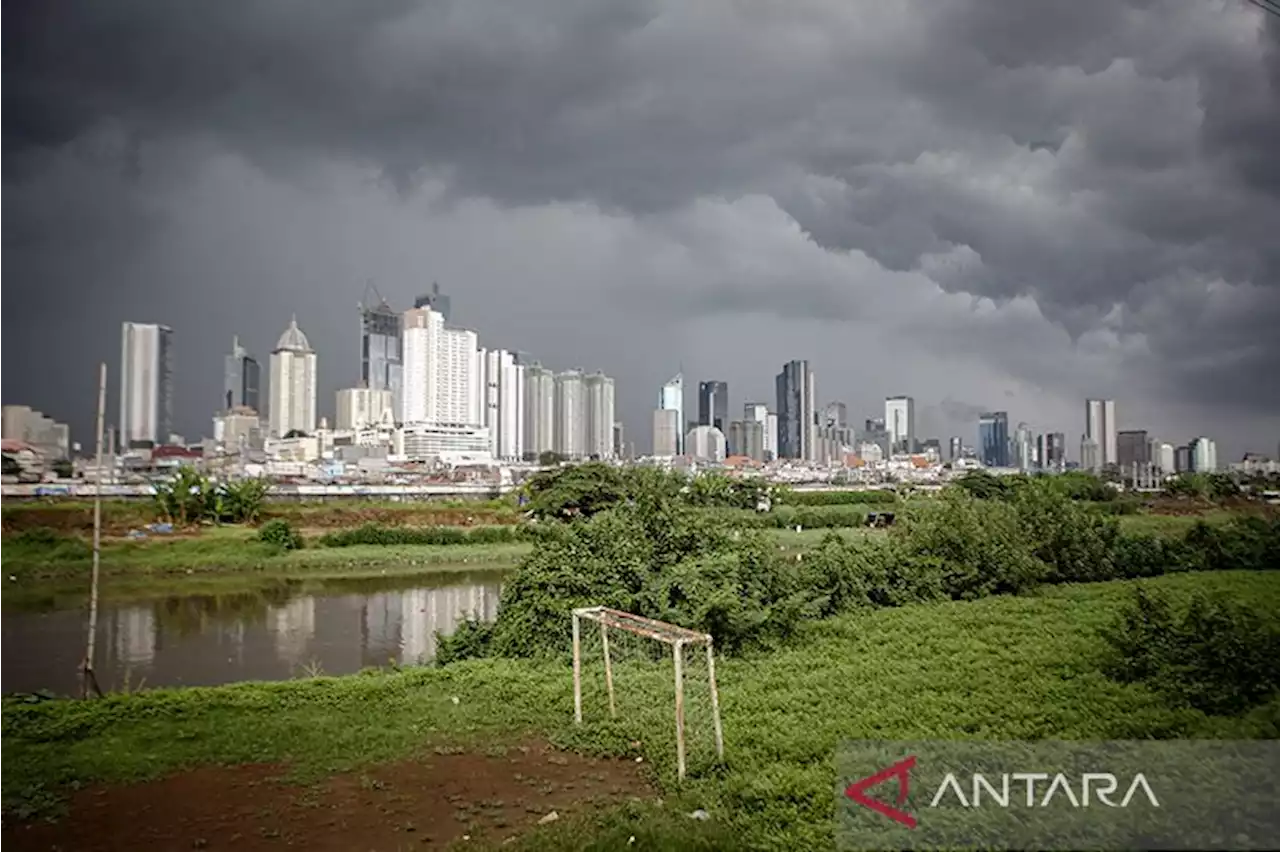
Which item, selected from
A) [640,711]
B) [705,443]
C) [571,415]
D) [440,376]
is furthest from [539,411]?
[640,711]

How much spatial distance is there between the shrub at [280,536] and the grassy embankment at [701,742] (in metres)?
21.5

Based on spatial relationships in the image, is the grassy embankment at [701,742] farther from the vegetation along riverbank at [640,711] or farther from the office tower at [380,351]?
the office tower at [380,351]

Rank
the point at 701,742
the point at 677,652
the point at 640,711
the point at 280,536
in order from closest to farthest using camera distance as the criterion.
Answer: the point at 677,652 < the point at 701,742 < the point at 640,711 < the point at 280,536

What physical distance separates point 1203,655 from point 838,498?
40.4 m

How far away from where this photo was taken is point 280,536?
29.4 metres

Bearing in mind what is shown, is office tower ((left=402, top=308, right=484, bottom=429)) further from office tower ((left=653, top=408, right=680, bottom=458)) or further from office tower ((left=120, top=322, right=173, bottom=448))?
office tower ((left=120, top=322, right=173, bottom=448))

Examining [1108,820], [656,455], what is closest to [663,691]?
[1108,820]

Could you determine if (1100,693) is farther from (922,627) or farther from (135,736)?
(135,736)

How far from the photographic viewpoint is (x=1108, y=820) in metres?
4.34

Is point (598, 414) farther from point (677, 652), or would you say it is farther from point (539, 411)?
point (677, 652)

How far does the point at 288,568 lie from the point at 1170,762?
87.5 ft

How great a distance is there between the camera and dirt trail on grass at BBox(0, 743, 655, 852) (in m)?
5.28

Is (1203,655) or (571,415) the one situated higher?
(571,415)

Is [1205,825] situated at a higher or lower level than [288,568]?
higher
